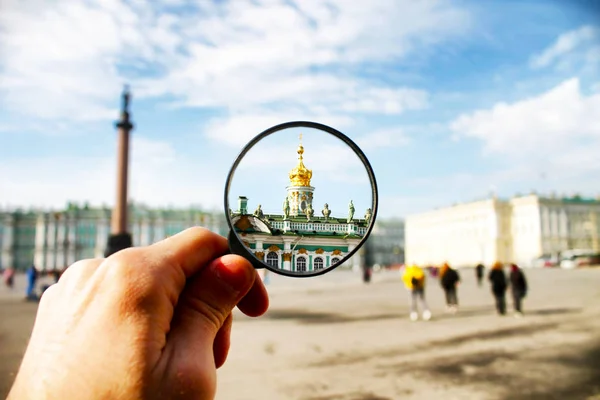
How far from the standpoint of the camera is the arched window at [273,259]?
5.09ft

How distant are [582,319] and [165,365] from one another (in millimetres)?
13421

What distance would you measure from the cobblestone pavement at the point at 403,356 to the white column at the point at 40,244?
4015 inches

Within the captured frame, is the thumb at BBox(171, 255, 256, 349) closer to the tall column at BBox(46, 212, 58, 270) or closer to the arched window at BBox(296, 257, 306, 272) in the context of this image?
the arched window at BBox(296, 257, 306, 272)

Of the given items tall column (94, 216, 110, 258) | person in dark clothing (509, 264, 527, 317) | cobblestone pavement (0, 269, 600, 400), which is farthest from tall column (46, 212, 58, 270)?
person in dark clothing (509, 264, 527, 317)

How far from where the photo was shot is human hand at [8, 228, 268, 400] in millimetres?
1186

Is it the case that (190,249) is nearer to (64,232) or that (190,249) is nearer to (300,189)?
(300,189)

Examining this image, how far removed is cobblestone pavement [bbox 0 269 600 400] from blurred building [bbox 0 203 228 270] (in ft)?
291

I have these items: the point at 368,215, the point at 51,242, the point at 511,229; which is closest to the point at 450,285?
the point at 368,215

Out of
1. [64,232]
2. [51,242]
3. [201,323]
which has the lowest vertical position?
[51,242]

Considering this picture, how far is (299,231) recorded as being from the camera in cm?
163

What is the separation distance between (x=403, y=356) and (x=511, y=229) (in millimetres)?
90518

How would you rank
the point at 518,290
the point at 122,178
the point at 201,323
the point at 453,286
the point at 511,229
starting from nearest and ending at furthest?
the point at 201,323
the point at 518,290
the point at 453,286
the point at 122,178
the point at 511,229

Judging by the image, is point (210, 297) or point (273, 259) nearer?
point (210, 297)

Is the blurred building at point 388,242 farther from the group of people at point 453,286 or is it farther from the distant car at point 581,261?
the group of people at point 453,286
